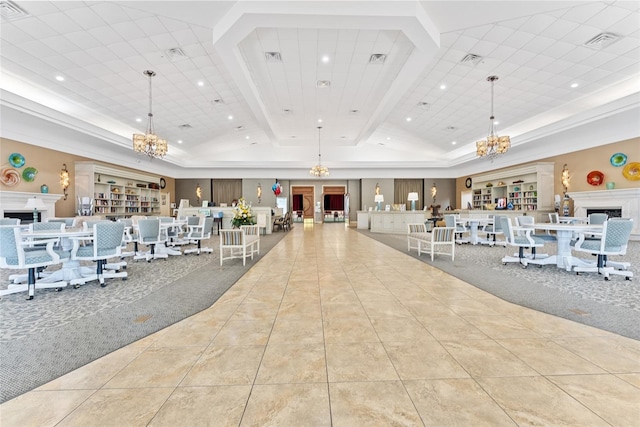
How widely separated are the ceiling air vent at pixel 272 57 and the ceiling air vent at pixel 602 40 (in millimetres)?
6148

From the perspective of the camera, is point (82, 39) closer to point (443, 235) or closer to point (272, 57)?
point (272, 57)

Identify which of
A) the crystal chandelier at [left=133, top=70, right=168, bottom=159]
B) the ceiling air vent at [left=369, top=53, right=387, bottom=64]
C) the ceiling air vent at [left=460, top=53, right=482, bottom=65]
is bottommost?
the crystal chandelier at [left=133, top=70, right=168, bottom=159]

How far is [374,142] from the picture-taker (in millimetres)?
15273

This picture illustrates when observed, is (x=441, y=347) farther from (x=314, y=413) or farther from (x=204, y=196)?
(x=204, y=196)

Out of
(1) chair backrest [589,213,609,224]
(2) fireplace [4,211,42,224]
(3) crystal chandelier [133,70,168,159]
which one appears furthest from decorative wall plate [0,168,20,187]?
Answer: (1) chair backrest [589,213,609,224]

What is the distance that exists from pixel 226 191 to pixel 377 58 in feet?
42.3

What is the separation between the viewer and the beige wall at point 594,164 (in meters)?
7.96

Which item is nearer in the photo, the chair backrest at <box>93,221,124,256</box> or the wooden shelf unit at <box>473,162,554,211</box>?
the chair backrest at <box>93,221,124,256</box>

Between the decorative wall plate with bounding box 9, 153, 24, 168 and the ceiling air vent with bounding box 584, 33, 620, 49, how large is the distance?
13390 mm

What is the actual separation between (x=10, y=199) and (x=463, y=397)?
10.4 m

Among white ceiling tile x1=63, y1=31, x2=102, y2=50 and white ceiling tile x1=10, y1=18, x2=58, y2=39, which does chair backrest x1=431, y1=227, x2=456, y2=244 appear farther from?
white ceiling tile x1=10, y1=18, x2=58, y2=39

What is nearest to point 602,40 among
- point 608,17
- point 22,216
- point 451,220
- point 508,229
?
point 608,17

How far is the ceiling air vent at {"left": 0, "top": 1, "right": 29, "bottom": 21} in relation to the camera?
13.8 ft

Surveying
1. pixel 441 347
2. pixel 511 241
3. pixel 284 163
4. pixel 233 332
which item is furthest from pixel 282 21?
pixel 284 163
